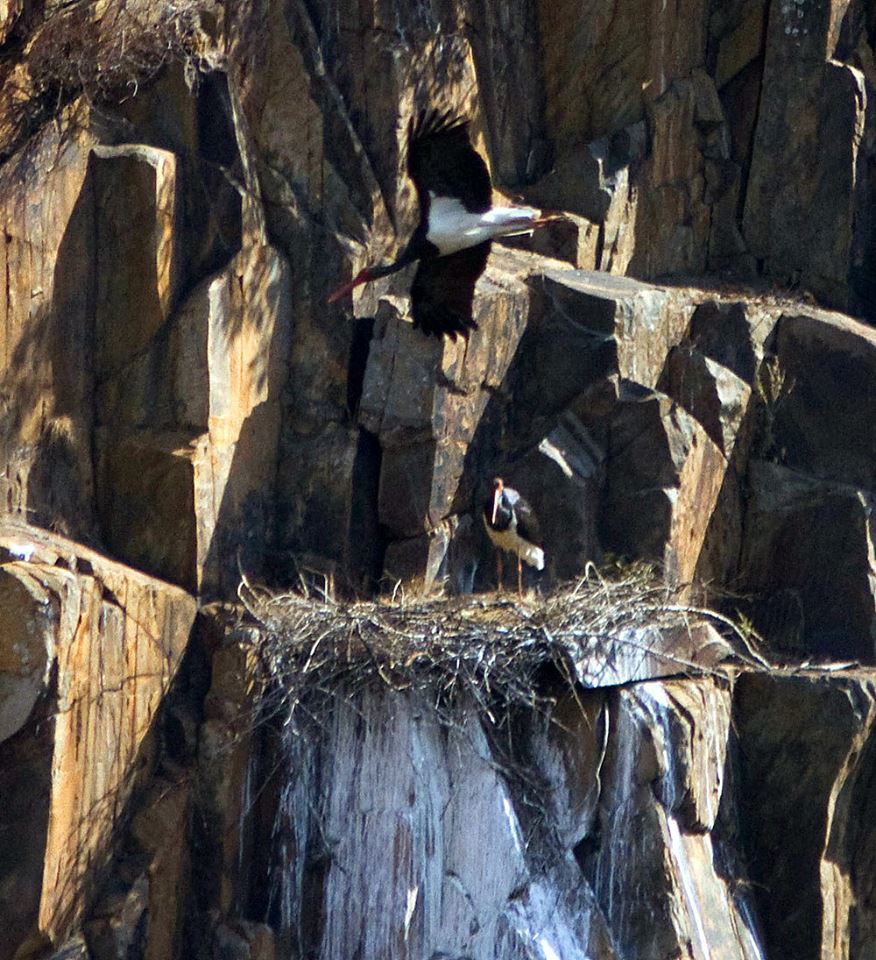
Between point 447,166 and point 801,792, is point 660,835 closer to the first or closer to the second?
point 801,792

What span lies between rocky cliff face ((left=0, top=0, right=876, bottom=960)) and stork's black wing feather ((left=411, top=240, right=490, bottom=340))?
0.87m

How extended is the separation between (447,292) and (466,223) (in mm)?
419

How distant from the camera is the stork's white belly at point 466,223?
930 centimetres

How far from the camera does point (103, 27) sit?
9977mm

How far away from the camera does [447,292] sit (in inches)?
380

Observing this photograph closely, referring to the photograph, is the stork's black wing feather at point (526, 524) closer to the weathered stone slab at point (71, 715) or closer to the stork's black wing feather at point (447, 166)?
the stork's black wing feather at point (447, 166)

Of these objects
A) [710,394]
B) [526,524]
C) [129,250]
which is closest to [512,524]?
[526,524]

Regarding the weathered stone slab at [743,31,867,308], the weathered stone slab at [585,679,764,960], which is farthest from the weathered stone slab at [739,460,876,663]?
the weathered stone slab at [743,31,867,308]

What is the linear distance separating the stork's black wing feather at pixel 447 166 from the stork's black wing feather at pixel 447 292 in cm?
33

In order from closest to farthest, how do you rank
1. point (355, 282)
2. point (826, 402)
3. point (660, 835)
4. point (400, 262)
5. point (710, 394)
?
1. point (660, 835)
2. point (400, 262)
3. point (355, 282)
4. point (710, 394)
5. point (826, 402)

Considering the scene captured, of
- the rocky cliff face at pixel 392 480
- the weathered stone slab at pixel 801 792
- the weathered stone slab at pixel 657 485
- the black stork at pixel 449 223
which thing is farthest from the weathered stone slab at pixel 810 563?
the black stork at pixel 449 223

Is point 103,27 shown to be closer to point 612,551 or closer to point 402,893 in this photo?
point 612,551

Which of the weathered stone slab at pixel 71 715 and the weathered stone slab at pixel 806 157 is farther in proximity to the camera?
the weathered stone slab at pixel 806 157

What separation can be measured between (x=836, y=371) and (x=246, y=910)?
4252mm
